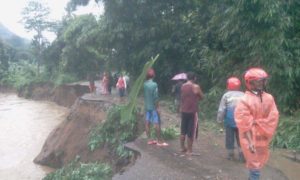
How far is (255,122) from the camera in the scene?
521 cm

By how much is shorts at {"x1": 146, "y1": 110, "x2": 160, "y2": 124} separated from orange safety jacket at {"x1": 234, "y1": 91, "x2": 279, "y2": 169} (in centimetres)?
459

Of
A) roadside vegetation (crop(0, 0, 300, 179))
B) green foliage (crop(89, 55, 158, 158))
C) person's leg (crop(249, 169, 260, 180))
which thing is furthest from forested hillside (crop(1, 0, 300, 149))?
person's leg (crop(249, 169, 260, 180))

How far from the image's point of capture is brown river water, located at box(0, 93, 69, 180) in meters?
16.6

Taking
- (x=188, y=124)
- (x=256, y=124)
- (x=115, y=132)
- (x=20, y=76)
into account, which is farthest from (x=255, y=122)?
(x=20, y=76)

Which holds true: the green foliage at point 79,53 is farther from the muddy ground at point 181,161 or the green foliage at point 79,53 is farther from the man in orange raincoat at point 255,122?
the man in orange raincoat at point 255,122

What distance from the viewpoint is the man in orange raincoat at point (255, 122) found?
516 cm

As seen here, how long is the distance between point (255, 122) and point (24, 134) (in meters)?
20.3

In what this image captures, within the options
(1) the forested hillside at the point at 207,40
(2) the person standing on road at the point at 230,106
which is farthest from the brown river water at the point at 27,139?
(1) the forested hillside at the point at 207,40

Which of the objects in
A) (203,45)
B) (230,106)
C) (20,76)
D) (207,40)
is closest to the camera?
(230,106)

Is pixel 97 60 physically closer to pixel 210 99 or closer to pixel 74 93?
pixel 74 93

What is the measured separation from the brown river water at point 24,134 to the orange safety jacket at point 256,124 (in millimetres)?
11493

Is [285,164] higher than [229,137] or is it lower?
lower

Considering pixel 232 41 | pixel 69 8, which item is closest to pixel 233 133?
pixel 232 41

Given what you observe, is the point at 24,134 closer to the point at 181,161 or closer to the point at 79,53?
the point at 79,53
